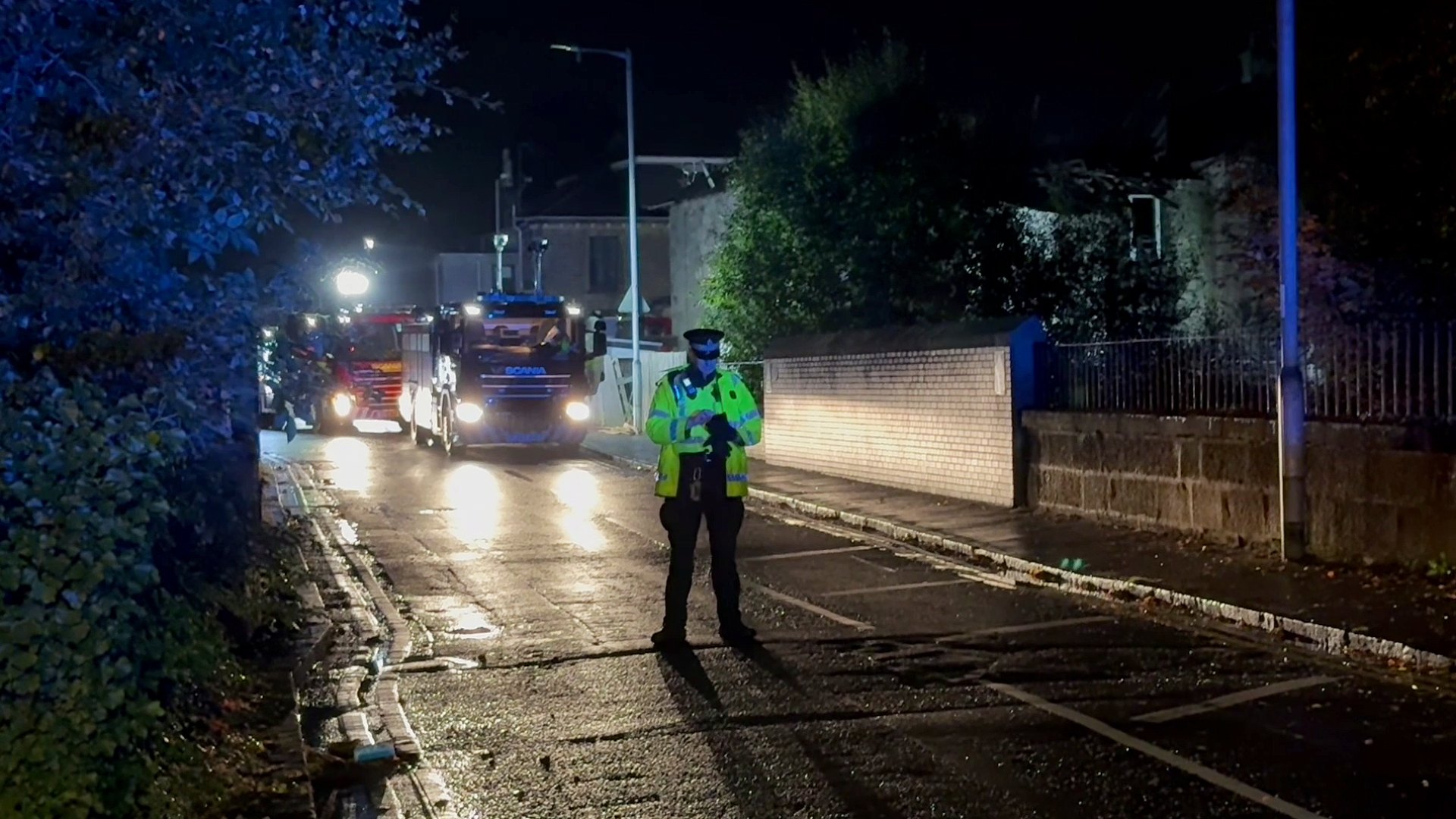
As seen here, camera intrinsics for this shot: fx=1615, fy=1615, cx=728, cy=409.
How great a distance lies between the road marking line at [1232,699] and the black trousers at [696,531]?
2.98m

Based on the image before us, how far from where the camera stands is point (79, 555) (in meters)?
5.05

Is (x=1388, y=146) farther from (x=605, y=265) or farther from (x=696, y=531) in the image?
(x=605, y=265)

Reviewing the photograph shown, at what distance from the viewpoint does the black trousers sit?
9992mm

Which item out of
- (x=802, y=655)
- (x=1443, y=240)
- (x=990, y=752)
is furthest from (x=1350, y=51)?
(x=990, y=752)

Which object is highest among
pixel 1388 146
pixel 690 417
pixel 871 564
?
pixel 1388 146

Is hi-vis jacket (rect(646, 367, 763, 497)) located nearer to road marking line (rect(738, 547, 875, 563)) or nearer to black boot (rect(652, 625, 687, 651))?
black boot (rect(652, 625, 687, 651))

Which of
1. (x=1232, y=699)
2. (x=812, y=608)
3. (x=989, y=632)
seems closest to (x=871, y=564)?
(x=812, y=608)

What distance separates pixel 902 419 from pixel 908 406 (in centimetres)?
26

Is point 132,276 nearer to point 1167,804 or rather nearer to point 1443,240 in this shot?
point 1167,804

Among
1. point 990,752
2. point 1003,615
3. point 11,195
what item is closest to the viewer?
point 11,195

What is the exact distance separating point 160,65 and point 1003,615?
7.16 meters

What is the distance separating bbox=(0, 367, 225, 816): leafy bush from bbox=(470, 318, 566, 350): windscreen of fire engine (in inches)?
862

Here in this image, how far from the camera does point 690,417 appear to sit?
392 inches

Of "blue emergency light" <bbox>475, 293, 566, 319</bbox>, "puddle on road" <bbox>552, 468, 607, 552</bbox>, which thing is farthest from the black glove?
"blue emergency light" <bbox>475, 293, 566, 319</bbox>
